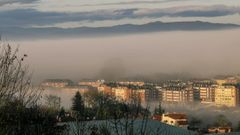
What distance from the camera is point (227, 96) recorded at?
154 ft

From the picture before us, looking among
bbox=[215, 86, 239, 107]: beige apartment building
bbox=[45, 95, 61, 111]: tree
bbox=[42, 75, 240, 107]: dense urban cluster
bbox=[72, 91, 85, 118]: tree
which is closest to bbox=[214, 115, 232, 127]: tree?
bbox=[42, 75, 240, 107]: dense urban cluster

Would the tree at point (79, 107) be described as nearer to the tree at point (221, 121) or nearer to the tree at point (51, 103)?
the tree at point (51, 103)

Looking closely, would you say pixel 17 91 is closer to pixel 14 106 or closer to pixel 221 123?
pixel 14 106

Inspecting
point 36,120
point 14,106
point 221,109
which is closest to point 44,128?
point 36,120

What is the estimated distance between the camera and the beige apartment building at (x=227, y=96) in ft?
146

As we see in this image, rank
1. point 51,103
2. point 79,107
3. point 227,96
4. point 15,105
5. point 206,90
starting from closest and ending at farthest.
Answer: point 15,105 < point 51,103 < point 79,107 < point 227,96 < point 206,90

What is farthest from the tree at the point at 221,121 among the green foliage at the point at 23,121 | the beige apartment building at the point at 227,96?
the green foliage at the point at 23,121

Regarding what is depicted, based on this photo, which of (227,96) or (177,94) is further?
(227,96)

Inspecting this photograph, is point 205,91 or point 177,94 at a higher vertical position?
point 205,91

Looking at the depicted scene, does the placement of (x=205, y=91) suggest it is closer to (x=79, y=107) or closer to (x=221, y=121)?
(x=221, y=121)

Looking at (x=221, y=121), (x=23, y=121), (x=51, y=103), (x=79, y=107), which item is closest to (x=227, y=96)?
(x=221, y=121)

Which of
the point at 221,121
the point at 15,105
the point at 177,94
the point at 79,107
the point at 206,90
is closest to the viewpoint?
the point at 15,105

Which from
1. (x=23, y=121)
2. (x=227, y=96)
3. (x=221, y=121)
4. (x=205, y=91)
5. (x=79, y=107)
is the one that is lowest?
(x=221, y=121)

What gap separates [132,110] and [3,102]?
2.12 meters
